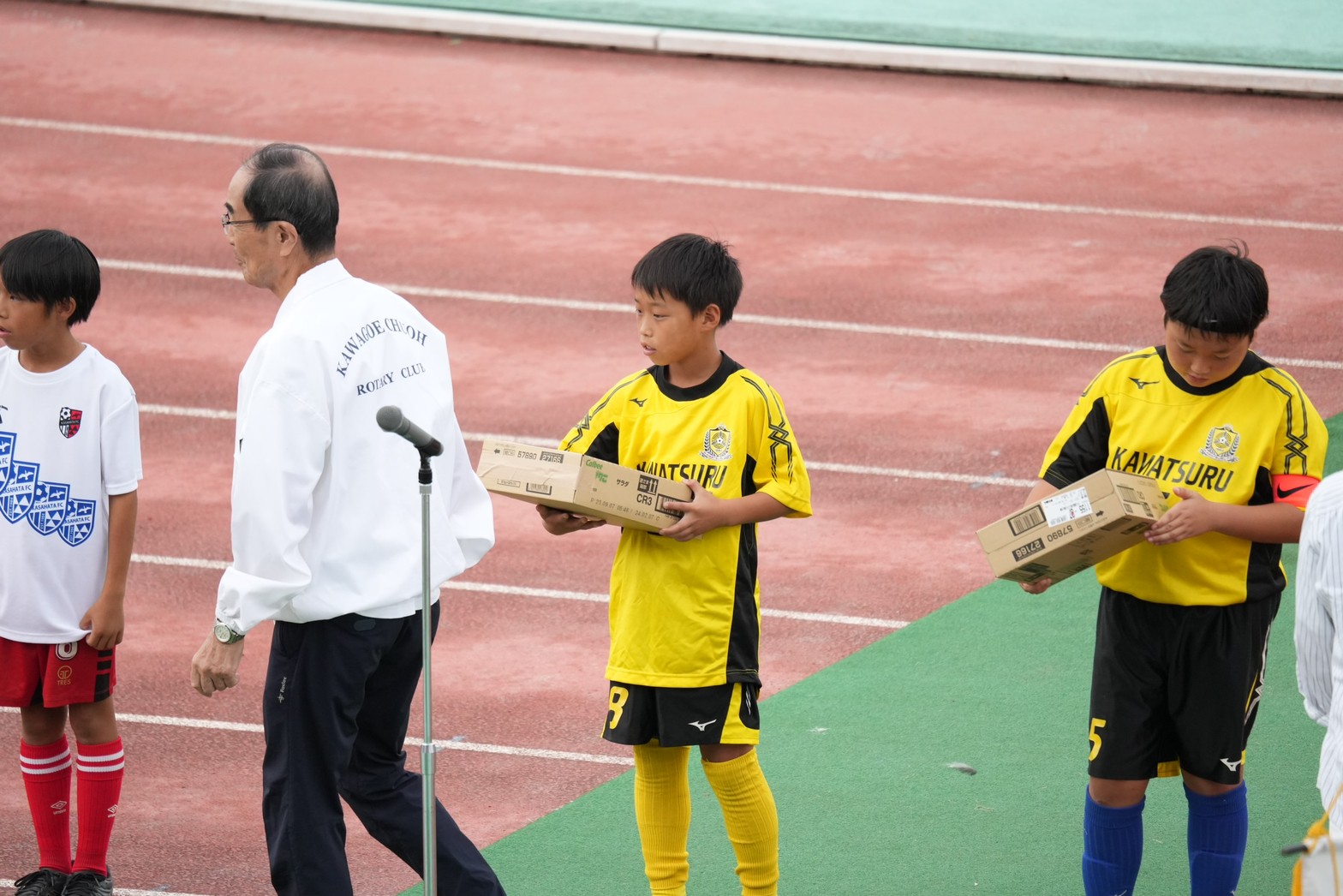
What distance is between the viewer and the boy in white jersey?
4.76 metres

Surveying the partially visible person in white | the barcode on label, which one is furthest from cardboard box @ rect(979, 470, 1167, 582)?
the partially visible person in white

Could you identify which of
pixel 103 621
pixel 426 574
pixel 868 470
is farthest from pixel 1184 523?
pixel 868 470

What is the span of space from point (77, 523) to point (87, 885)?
1.05 m

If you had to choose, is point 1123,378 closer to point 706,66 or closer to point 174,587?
point 174,587

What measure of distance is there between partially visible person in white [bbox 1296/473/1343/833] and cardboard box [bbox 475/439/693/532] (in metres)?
1.54

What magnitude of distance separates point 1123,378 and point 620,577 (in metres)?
1.41

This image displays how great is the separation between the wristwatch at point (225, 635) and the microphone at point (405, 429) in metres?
0.71

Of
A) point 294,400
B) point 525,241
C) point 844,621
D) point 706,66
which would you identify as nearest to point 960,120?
point 706,66

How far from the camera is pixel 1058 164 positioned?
1295cm

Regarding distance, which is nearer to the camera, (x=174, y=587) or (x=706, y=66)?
(x=174, y=587)

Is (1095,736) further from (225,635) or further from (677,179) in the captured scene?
(677,179)

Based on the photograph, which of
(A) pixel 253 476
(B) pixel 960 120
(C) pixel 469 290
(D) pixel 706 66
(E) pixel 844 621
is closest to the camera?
(A) pixel 253 476

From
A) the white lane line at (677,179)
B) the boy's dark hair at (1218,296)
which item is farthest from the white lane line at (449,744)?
the white lane line at (677,179)

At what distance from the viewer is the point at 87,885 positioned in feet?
16.0
